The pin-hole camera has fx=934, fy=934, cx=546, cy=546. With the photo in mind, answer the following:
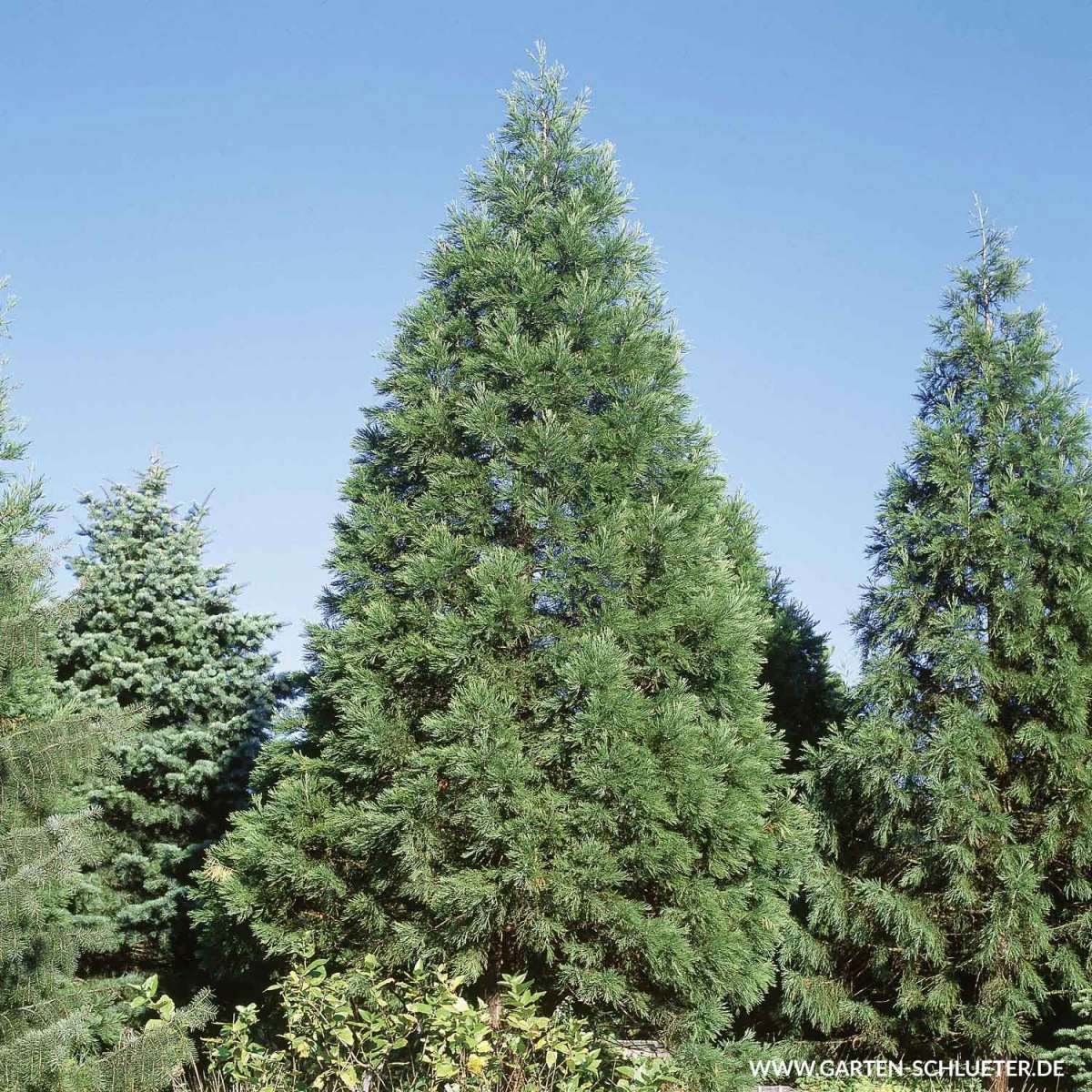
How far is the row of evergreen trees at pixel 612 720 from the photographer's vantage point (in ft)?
18.2

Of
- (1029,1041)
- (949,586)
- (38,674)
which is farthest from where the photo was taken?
(38,674)

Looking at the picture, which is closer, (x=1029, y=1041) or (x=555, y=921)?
(x=555, y=921)

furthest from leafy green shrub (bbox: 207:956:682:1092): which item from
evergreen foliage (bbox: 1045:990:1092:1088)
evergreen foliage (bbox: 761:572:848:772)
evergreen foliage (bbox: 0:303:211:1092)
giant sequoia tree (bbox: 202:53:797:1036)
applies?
evergreen foliage (bbox: 761:572:848:772)

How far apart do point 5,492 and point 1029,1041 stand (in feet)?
29.6

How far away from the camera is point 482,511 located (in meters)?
6.30

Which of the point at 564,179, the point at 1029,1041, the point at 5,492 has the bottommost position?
the point at 1029,1041

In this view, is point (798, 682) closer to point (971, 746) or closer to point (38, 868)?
point (971, 746)

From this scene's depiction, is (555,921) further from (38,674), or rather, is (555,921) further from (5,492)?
(38,674)

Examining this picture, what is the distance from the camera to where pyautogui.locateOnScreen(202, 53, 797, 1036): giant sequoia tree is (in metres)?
5.44

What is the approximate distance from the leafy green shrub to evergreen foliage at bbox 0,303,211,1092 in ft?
3.40

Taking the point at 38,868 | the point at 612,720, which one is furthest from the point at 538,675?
the point at 38,868

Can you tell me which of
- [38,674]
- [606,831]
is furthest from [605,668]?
[38,674]

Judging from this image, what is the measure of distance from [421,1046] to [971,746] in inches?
180

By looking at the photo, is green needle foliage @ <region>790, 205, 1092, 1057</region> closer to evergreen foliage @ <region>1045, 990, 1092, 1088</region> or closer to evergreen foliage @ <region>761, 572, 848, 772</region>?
evergreen foliage @ <region>1045, 990, 1092, 1088</region>
